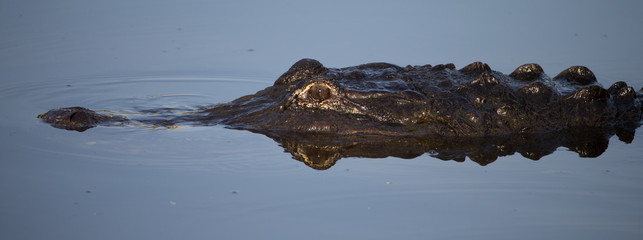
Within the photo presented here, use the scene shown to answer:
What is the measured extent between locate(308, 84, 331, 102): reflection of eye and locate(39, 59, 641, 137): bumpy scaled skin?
10 millimetres

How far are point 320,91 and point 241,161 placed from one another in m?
1.29

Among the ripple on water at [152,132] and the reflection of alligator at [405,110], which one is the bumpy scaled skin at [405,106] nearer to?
the reflection of alligator at [405,110]

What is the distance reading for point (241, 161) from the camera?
25.5 ft

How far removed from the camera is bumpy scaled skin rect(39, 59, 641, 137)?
8.55m

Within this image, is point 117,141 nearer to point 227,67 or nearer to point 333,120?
point 333,120

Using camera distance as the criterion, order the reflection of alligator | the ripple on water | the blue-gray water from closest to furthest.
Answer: the blue-gray water < the ripple on water < the reflection of alligator

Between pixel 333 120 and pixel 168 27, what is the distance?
19.5 feet

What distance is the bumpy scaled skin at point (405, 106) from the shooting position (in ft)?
28.1

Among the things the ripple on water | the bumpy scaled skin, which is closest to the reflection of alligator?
the bumpy scaled skin

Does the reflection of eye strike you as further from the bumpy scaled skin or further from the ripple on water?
the ripple on water

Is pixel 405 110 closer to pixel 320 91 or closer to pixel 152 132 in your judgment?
pixel 320 91

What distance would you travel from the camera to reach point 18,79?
1074cm

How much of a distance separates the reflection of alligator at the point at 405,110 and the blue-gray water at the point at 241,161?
32 centimetres

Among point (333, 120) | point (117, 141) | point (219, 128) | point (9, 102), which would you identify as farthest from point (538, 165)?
point (9, 102)
